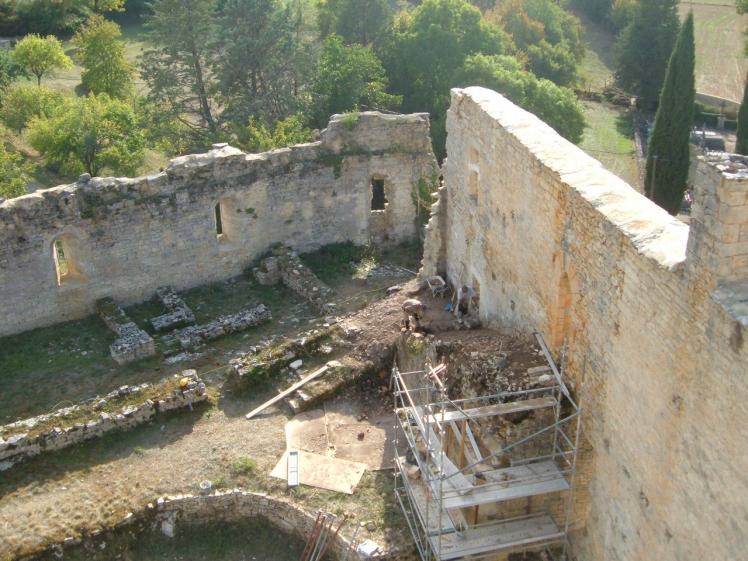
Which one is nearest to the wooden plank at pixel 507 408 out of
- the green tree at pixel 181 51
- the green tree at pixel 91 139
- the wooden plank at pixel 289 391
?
the wooden plank at pixel 289 391

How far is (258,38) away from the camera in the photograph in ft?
104

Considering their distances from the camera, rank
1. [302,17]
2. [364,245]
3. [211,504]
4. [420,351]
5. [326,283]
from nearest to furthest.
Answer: [211,504] → [420,351] → [326,283] → [364,245] → [302,17]

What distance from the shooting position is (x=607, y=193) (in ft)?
39.1

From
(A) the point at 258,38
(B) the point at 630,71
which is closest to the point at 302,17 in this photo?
(A) the point at 258,38

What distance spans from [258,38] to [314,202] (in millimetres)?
11484

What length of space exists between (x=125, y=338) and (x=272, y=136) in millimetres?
10691

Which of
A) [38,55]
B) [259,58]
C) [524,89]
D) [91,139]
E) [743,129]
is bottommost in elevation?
[743,129]

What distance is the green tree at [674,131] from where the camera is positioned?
100ft

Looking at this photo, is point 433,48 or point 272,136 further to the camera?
point 433,48

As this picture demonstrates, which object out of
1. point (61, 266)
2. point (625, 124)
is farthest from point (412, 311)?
point (625, 124)

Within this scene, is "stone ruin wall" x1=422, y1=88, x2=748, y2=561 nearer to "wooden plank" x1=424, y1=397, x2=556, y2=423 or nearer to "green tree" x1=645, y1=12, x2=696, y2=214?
"wooden plank" x1=424, y1=397, x2=556, y2=423

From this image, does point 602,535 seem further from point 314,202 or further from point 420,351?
point 314,202

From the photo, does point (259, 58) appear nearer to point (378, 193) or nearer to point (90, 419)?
point (378, 193)

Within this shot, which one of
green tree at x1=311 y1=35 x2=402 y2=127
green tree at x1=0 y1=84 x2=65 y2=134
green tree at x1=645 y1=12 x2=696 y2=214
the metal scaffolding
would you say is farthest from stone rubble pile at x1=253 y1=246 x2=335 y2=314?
green tree at x1=645 y1=12 x2=696 y2=214
